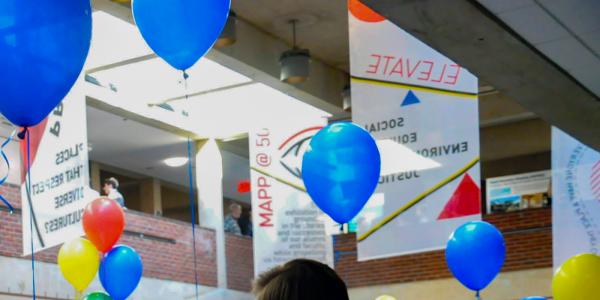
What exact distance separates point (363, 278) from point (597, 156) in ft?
20.9

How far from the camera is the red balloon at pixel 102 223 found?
959 centimetres

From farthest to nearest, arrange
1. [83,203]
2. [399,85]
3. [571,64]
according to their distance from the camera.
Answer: [83,203]
[399,85]
[571,64]

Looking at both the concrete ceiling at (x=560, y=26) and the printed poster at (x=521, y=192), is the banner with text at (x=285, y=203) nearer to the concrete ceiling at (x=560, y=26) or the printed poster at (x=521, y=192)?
the printed poster at (x=521, y=192)

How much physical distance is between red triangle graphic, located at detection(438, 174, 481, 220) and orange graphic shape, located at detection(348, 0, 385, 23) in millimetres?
1467

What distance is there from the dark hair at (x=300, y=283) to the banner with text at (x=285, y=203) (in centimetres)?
1178

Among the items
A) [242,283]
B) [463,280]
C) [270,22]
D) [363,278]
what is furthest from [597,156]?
[242,283]

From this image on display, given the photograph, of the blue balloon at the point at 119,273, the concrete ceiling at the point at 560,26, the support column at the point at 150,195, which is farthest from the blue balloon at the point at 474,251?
the support column at the point at 150,195

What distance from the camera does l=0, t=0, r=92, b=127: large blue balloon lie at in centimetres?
411

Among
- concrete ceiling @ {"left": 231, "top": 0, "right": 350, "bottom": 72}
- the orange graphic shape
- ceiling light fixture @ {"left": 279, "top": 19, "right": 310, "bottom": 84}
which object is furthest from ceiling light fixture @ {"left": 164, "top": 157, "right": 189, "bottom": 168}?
the orange graphic shape

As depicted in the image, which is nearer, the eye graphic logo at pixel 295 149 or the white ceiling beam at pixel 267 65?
the white ceiling beam at pixel 267 65

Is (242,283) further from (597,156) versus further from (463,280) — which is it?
(463,280)

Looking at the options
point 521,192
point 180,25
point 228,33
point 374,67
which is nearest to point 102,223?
point 228,33

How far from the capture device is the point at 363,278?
17016 millimetres

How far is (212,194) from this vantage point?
17875 mm
